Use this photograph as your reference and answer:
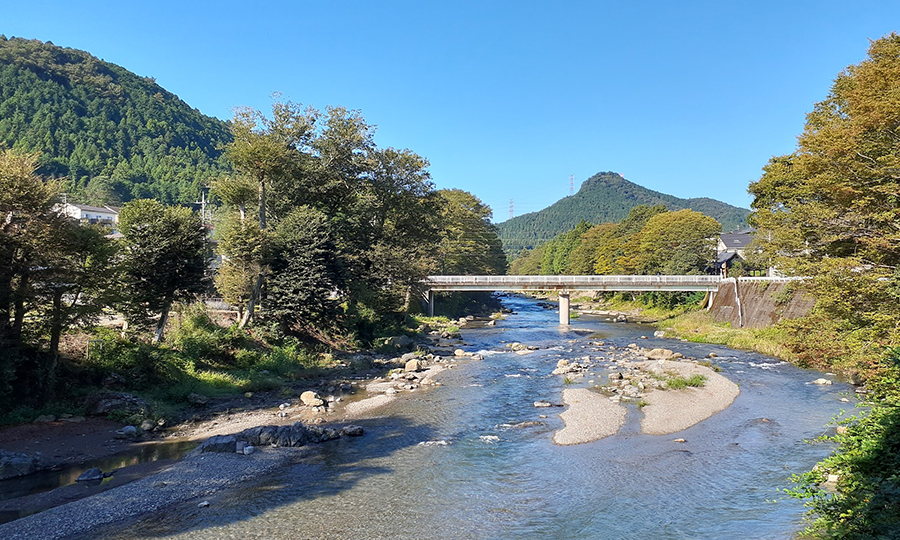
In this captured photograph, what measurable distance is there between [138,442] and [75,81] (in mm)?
182511

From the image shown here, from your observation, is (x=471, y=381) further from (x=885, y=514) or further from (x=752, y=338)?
(x=752, y=338)

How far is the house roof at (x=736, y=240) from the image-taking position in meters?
82.7

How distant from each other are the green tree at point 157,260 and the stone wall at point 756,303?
41.1m

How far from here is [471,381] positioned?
3094 centimetres

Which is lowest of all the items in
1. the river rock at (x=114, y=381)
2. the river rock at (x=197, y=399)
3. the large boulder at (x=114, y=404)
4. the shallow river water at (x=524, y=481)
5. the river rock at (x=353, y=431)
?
the shallow river water at (x=524, y=481)

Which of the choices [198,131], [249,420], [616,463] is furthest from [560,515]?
[198,131]

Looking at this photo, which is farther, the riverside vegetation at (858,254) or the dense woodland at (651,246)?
the dense woodland at (651,246)

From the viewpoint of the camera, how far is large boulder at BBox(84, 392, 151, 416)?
20453 millimetres

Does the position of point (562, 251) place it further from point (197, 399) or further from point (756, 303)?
point (197, 399)

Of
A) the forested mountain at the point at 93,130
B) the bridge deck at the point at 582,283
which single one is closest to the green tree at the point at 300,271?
the bridge deck at the point at 582,283

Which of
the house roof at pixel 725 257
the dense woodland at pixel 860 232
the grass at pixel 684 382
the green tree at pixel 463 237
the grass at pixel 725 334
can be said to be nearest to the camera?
the dense woodland at pixel 860 232

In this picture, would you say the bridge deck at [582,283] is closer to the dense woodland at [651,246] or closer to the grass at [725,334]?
the grass at [725,334]

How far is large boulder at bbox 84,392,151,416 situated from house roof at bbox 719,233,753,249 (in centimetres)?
8220

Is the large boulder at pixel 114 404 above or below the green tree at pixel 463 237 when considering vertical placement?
below
